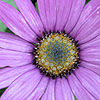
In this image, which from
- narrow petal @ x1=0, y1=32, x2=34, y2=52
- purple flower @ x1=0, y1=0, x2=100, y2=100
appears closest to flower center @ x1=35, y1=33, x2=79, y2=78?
purple flower @ x1=0, y1=0, x2=100, y2=100

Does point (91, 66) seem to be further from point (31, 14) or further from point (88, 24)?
point (31, 14)

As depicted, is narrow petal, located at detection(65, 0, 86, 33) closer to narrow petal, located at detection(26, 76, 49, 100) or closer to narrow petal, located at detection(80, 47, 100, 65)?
narrow petal, located at detection(80, 47, 100, 65)

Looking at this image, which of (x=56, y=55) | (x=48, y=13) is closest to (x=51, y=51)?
(x=56, y=55)

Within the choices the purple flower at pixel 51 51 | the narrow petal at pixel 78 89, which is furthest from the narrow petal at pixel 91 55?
→ the narrow petal at pixel 78 89

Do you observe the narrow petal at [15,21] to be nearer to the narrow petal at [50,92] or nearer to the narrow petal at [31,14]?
the narrow petal at [31,14]

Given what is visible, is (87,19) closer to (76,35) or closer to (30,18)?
(76,35)
